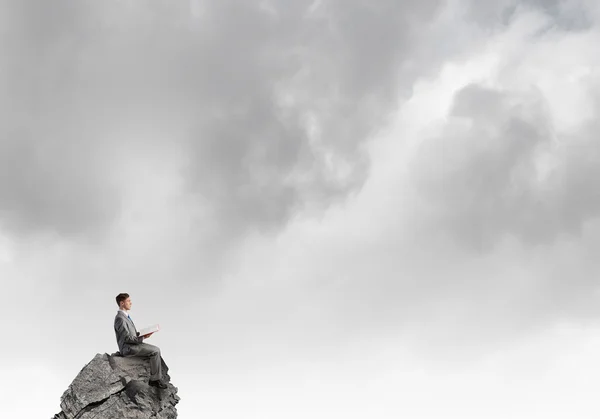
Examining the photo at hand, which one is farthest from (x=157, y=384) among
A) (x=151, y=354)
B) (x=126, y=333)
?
(x=126, y=333)

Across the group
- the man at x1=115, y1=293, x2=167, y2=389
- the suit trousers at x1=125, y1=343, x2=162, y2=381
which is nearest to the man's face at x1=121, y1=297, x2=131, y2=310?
the man at x1=115, y1=293, x2=167, y2=389

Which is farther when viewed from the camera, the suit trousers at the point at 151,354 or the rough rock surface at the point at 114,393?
the suit trousers at the point at 151,354

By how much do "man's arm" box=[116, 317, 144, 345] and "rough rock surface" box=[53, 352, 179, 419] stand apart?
1.03 metres

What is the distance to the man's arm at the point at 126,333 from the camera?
26641 mm

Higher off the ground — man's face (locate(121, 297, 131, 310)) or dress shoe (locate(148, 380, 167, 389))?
man's face (locate(121, 297, 131, 310))

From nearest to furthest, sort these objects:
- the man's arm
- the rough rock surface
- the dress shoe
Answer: the man's arm
the rough rock surface
the dress shoe

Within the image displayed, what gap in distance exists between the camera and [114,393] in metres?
27.2

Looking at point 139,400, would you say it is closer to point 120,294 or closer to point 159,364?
point 159,364

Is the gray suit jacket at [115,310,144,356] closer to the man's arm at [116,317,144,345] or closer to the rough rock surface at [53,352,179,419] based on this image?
the man's arm at [116,317,144,345]

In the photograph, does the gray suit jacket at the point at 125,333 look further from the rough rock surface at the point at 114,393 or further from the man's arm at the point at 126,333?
the rough rock surface at the point at 114,393

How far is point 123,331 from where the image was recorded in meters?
26.7

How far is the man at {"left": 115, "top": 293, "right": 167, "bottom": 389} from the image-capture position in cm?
2672

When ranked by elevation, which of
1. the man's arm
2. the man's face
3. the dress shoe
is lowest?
the dress shoe

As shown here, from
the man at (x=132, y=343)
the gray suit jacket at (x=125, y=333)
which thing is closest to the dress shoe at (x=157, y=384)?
the man at (x=132, y=343)
